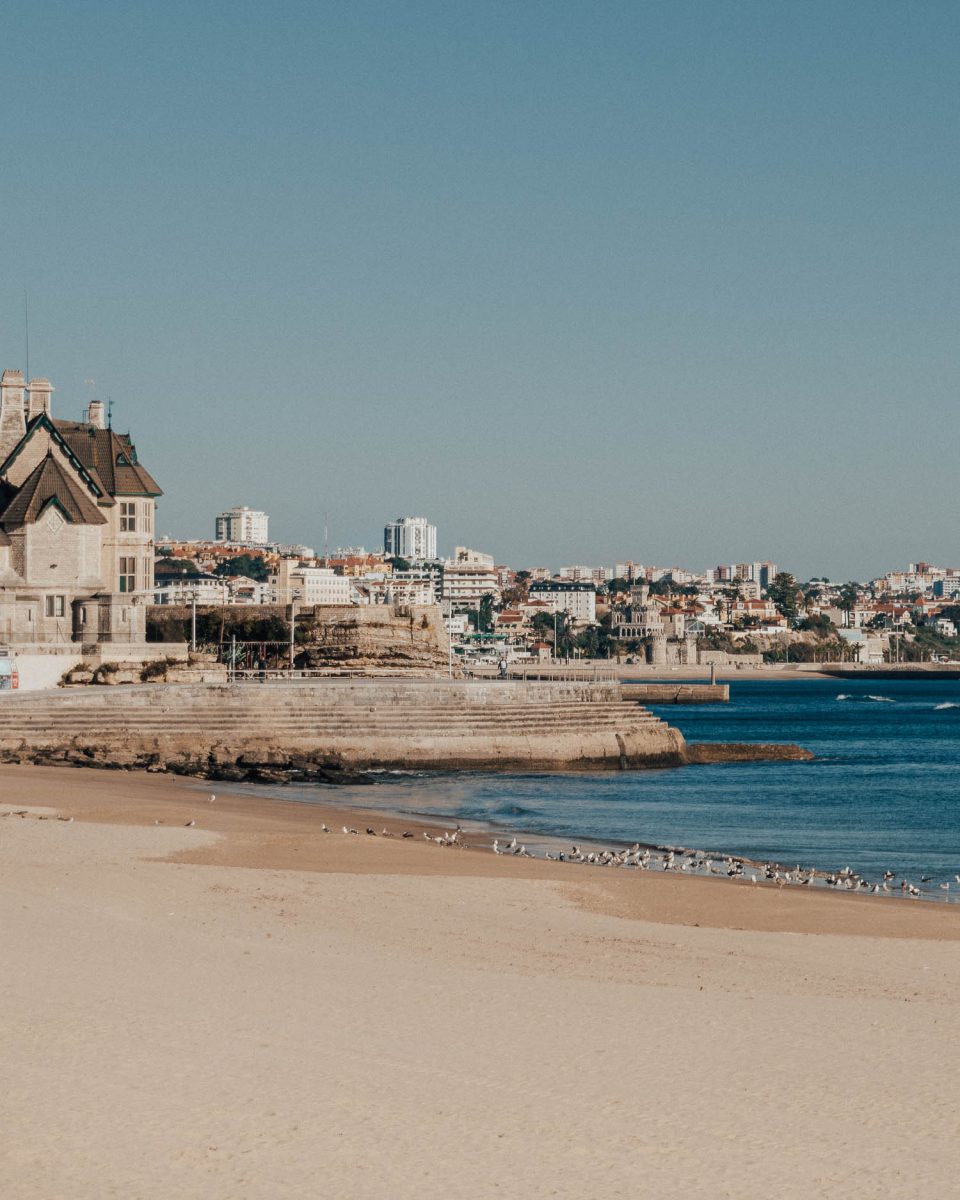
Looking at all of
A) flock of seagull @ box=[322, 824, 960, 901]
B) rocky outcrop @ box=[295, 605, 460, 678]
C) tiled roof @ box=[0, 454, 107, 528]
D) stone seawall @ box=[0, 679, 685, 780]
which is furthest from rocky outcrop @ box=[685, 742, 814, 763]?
flock of seagull @ box=[322, 824, 960, 901]

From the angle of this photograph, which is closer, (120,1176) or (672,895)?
(120,1176)

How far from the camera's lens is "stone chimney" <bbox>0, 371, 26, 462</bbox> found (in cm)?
6500

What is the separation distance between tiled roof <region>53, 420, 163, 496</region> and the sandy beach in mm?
43719

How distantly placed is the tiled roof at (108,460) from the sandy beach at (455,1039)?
43.7 meters

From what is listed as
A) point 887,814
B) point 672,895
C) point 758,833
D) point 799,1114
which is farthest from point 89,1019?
point 887,814

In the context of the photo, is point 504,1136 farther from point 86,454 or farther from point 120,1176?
point 86,454

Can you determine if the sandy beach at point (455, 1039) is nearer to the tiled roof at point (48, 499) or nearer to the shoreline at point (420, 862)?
the shoreline at point (420, 862)

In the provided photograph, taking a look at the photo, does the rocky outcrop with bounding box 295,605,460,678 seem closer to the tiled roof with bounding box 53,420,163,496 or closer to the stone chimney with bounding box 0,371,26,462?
the tiled roof with bounding box 53,420,163,496

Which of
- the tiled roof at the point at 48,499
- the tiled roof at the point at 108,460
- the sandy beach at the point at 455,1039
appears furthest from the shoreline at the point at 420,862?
the tiled roof at the point at 108,460

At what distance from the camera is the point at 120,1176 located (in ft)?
33.3

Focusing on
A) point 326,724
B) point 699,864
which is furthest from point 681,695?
point 699,864

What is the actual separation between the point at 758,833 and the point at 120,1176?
28.4 meters

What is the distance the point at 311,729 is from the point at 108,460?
71.9 feet

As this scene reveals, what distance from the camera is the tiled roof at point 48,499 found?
199 feet
